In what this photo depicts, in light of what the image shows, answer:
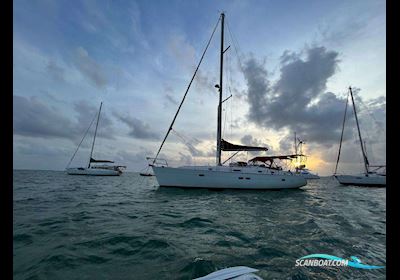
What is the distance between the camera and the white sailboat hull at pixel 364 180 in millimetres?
28719

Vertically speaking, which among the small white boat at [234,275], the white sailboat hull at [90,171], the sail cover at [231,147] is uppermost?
the sail cover at [231,147]

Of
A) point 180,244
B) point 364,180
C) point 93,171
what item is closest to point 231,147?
point 180,244

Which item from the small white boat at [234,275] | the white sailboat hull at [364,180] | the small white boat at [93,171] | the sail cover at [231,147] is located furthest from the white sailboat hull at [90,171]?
the small white boat at [234,275]

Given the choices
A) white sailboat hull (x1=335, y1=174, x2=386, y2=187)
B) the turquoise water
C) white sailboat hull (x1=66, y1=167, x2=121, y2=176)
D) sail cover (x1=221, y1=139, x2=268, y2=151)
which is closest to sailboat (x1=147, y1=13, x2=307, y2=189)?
sail cover (x1=221, y1=139, x2=268, y2=151)

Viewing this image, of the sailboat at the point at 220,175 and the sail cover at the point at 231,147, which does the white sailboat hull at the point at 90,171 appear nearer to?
the sailboat at the point at 220,175

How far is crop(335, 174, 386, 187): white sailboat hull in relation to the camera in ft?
94.2

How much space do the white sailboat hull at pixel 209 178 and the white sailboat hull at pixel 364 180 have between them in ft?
73.8

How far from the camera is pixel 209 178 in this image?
54.1ft

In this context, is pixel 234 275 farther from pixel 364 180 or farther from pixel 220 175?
pixel 364 180

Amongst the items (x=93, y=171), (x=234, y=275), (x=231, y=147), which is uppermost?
(x=231, y=147)

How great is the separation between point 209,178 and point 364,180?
92.4 feet
